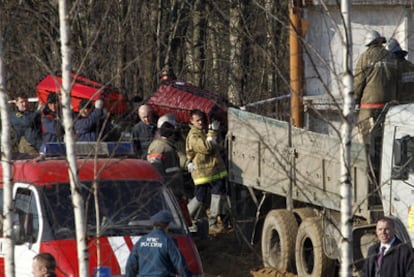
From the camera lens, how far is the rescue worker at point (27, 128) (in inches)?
695

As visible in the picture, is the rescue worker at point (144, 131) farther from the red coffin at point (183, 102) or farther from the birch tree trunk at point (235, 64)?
the birch tree trunk at point (235, 64)

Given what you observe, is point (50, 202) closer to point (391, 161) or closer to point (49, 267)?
point (49, 267)

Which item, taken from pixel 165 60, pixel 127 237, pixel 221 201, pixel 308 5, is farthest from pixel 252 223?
pixel 165 60

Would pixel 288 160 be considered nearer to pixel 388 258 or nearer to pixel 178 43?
pixel 388 258

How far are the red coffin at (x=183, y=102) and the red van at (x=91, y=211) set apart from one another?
474 cm

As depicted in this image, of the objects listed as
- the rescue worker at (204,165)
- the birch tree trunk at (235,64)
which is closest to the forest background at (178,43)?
the birch tree trunk at (235,64)

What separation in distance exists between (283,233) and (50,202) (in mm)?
4227

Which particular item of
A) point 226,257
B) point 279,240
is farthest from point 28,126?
point 279,240

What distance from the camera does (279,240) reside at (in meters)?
16.4

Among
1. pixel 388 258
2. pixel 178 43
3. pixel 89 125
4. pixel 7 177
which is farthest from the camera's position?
pixel 178 43

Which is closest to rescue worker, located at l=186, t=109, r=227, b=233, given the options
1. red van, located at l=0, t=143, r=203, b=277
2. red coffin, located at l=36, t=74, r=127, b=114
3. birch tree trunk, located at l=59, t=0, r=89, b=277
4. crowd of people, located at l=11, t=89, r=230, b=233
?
crowd of people, located at l=11, t=89, r=230, b=233

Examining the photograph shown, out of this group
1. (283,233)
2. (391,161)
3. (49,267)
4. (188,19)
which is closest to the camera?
(49,267)

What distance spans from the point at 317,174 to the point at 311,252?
1149mm

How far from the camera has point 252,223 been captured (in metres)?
17.2
